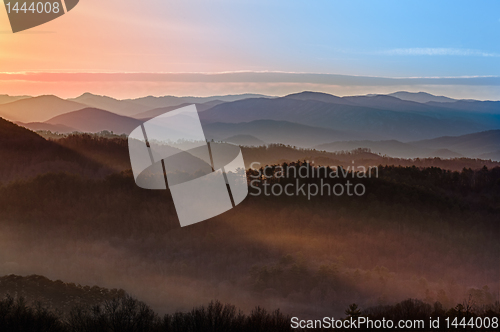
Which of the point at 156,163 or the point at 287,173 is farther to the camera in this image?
the point at 156,163

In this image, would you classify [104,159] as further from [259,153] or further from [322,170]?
[259,153]

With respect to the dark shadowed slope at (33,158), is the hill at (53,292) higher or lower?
lower

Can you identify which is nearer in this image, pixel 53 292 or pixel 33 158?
pixel 53 292

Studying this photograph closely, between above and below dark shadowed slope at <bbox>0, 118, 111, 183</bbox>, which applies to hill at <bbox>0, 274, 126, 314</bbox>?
below

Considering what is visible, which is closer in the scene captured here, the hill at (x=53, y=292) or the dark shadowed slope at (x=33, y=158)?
the hill at (x=53, y=292)

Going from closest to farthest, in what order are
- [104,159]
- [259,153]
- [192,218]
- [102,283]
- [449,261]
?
[102,283] → [449,261] → [192,218] → [104,159] → [259,153]

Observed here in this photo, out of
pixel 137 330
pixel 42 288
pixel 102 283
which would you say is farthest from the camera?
pixel 102 283

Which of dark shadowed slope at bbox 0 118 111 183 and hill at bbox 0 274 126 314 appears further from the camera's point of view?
dark shadowed slope at bbox 0 118 111 183

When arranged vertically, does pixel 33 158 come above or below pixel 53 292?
above

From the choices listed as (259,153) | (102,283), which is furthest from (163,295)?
(259,153)

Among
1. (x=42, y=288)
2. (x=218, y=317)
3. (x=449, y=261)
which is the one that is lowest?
(x=449, y=261)

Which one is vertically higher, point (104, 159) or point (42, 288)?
point (104, 159)
